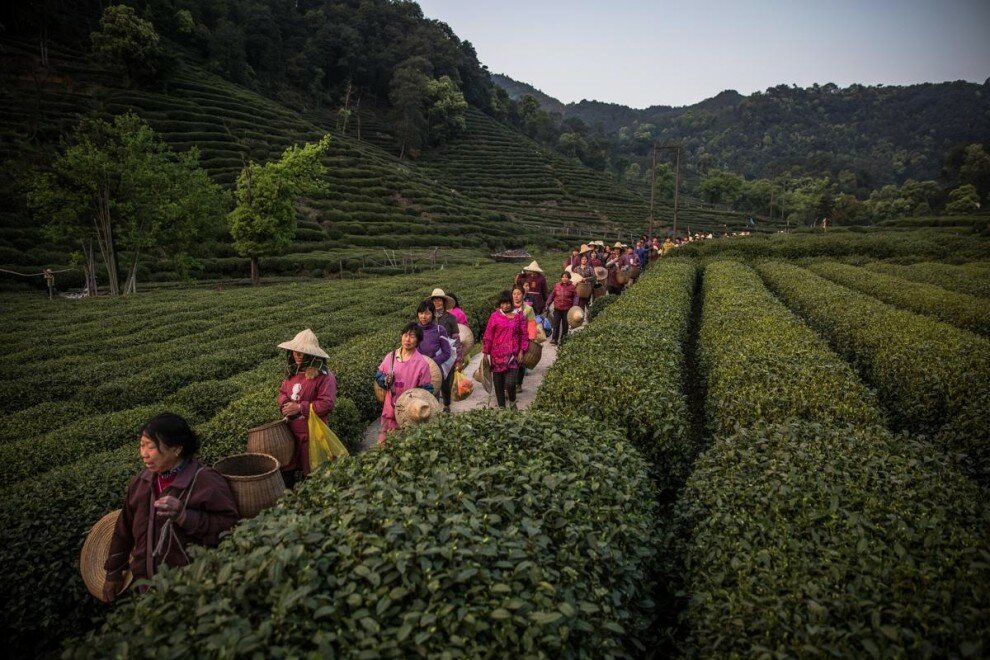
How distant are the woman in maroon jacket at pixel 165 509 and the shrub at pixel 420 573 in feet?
2.05

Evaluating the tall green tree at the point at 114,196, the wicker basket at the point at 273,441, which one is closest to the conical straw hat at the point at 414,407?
the wicker basket at the point at 273,441

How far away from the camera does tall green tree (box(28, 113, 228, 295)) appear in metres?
19.5

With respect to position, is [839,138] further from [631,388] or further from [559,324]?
[631,388]

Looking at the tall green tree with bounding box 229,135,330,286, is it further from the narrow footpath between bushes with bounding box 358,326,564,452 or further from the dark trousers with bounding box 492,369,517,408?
the dark trousers with bounding box 492,369,517,408

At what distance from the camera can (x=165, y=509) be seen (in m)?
3.23

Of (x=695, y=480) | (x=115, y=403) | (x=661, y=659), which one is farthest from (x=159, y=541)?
(x=115, y=403)

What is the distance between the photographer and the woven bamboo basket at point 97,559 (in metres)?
3.53

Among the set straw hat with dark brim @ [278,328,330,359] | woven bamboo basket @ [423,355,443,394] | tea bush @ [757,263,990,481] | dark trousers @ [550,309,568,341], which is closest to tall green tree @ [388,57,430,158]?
dark trousers @ [550,309,568,341]

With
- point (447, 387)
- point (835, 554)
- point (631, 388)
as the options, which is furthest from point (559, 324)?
point (835, 554)

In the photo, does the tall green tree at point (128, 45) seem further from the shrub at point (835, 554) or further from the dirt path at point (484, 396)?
the shrub at point (835, 554)

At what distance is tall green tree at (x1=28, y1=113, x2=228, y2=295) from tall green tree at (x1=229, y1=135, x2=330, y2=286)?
221 cm

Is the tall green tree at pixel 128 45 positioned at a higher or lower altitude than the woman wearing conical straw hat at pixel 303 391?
higher

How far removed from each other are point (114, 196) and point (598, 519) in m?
25.2

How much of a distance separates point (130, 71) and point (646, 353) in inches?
2459
